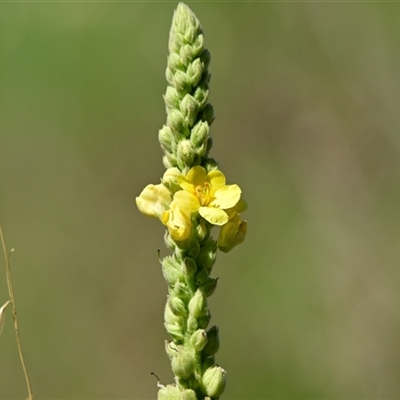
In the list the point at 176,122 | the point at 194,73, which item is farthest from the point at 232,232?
the point at 194,73

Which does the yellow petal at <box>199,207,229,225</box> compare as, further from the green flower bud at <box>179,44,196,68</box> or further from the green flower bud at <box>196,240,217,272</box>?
the green flower bud at <box>179,44,196,68</box>

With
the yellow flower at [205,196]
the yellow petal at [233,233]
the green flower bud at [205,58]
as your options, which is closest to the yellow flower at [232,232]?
the yellow petal at [233,233]

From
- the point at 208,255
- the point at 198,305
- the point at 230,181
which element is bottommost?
the point at 198,305

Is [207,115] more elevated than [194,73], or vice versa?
[194,73]

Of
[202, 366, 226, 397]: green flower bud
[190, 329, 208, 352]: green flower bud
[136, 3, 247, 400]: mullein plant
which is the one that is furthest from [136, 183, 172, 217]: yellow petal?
[202, 366, 226, 397]: green flower bud

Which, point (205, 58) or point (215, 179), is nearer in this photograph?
point (215, 179)

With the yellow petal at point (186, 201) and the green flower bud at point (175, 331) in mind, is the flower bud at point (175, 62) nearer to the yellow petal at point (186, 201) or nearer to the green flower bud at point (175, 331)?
the yellow petal at point (186, 201)

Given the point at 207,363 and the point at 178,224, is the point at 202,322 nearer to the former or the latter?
the point at 207,363

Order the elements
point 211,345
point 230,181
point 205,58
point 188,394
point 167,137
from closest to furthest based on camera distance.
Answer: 1. point 188,394
2. point 211,345
3. point 167,137
4. point 205,58
5. point 230,181
